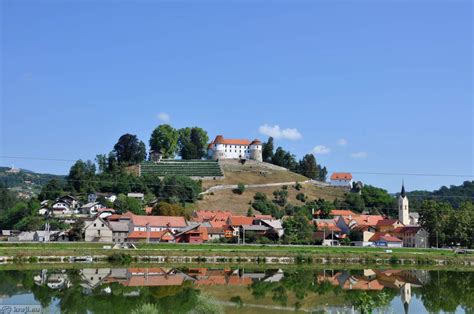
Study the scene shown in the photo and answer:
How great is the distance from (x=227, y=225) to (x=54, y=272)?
3604 cm

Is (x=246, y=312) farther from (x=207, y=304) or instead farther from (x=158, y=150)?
(x=158, y=150)

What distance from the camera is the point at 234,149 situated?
127 meters

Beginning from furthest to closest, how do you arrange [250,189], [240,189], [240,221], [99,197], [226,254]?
[250,189]
[240,189]
[99,197]
[240,221]
[226,254]

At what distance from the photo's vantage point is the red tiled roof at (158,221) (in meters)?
69.4

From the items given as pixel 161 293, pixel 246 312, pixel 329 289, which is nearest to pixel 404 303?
pixel 329 289

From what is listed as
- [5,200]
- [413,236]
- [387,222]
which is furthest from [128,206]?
[413,236]

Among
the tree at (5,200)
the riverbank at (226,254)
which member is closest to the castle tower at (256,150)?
the tree at (5,200)

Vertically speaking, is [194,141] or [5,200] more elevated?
[194,141]

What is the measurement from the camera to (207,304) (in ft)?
70.4

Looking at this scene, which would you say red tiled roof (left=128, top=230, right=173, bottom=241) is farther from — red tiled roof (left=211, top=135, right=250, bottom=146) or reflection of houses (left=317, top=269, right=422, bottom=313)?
red tiled roof (left=211, top=135, right=250, bottom=146)

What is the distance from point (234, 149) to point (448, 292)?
91474 mm

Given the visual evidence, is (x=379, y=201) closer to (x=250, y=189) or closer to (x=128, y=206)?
(x=250, y=189)

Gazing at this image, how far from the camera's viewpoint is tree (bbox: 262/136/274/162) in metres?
124

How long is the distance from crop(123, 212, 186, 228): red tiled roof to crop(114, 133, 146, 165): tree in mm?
39854
